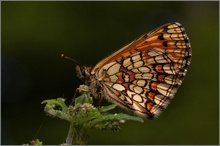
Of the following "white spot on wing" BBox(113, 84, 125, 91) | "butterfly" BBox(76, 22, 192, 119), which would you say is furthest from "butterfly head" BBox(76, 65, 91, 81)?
"white spot on wing" BBox(113, 84, 125, 91)

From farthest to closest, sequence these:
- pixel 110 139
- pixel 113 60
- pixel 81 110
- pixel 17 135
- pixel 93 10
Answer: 1. pixel 93 10
2. pixel 17 135
3. pixel 110 139
4. pixel 113 60
5. pixel 81 110

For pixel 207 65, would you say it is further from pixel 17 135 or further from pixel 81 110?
pixel 81 110

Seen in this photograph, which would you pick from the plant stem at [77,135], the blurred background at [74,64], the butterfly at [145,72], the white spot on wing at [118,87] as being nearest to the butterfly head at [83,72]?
the butterfly at [145,72]

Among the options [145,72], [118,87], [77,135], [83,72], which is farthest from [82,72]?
[77,135]

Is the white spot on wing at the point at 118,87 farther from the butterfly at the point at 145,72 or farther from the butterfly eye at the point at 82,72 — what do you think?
the butterfly eye at the point at 82,72

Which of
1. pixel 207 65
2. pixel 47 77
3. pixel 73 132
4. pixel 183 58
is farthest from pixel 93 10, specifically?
pixel 73 132

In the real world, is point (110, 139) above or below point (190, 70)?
below

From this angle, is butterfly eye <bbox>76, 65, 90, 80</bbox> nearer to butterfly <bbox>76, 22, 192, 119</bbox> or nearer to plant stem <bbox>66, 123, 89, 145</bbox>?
butterfly <bbox>76, 22, 192, 119</bbox>
